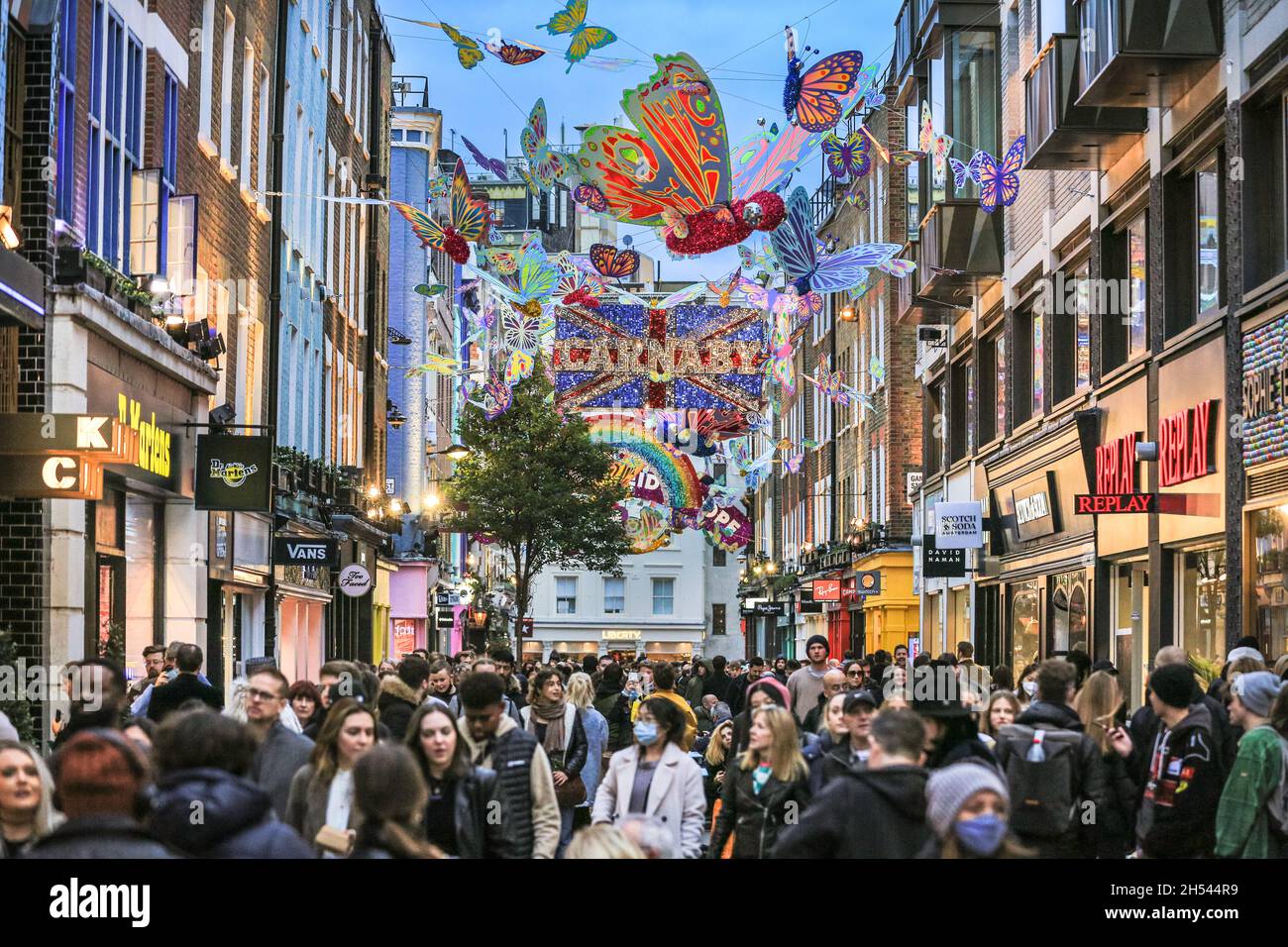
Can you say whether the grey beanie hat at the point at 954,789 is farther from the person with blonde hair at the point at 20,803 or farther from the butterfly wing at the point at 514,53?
the butterfly wing at the point at 514,53

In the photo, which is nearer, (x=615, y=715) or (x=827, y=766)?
(x=827, y=766)

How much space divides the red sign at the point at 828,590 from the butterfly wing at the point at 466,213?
24847 mm

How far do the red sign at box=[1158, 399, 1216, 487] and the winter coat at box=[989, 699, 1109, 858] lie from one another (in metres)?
10.2

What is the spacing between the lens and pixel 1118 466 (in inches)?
918

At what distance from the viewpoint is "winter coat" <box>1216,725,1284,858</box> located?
8.99 meters

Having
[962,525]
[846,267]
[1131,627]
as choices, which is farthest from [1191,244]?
[962,525]

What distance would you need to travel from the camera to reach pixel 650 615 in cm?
10194

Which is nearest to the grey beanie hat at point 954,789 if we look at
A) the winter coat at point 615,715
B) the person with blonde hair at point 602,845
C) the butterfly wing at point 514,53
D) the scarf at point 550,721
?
the person with blonde hair at point 602,845

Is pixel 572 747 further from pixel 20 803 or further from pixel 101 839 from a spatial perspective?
pixel 101 839

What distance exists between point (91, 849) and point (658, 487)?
50.1 metres

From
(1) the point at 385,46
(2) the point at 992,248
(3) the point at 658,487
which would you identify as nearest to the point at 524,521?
(3) the point at 658,487

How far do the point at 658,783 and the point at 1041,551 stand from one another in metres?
20.7

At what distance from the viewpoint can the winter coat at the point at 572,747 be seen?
1309 cm

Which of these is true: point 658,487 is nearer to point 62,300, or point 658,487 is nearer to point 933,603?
point 933,603
